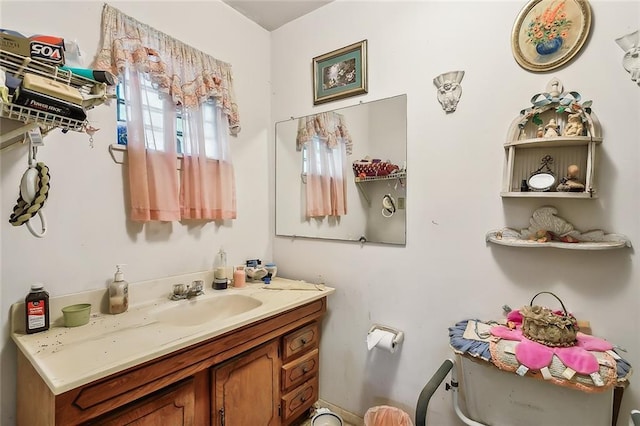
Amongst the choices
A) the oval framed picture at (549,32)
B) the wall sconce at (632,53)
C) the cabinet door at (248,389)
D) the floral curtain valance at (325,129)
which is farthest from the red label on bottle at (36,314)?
the wall sconce at (632,53)

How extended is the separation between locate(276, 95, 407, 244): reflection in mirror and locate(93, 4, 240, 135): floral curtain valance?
1.53 ft

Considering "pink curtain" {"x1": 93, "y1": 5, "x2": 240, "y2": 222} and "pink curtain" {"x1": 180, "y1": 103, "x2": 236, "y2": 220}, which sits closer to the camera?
"pink curtain" {"x1": 93, "y1": 5, "x2": 240, "y2": 222}

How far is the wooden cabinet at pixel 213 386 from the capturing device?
90 cm

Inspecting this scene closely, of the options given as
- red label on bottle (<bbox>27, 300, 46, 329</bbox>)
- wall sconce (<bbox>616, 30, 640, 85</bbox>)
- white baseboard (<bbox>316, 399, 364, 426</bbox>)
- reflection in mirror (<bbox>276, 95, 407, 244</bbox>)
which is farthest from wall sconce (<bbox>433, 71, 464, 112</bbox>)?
red label on bottle (<bbox>27, 300, 46, 329</bbox>)

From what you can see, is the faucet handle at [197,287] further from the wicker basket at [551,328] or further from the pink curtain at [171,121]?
the wicker basket at [551,328]

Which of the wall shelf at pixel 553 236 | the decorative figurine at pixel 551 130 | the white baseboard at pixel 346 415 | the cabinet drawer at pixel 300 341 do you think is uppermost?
the decorative figurine at pixel 551 130

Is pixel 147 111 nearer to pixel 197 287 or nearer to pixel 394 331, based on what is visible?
pixel 197 287

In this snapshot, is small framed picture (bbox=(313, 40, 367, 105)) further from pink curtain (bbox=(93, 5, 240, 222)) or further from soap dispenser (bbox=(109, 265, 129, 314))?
soap dispenser (bbox=(109, 265, 129, 314))

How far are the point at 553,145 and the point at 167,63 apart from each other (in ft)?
6.06

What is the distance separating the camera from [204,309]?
1598 mm

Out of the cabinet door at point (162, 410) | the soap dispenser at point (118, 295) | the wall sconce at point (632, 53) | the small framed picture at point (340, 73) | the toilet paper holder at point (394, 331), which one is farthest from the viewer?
the small framed picture at point (340, 73)

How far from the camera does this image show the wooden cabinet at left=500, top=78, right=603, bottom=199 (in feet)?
3.65

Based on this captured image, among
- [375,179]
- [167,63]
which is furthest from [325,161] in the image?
[167,63]

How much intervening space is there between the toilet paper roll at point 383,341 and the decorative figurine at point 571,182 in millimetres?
1006
